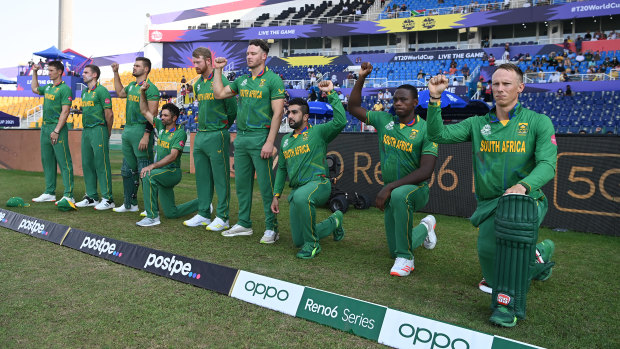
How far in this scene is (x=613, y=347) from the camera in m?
2.81

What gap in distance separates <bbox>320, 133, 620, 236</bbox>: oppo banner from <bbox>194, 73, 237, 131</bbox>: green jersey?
12.5ft

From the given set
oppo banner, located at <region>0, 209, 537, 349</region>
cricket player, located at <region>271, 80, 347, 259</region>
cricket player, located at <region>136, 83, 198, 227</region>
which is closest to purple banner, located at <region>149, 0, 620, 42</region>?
cricket player, located at <region>136, 83, 198, 227</region>

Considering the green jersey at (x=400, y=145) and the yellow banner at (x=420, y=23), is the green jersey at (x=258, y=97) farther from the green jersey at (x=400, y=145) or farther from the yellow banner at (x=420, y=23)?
the yellow banner at (x=420, y=23)

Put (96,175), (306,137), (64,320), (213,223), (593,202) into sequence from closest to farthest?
(64,320) < (306,137) < (213,223) < (593,202) < (96,175)

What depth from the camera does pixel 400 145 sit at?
4.54 metres

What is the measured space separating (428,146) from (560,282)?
169cm

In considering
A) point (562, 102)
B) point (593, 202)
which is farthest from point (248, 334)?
point (562, 102)

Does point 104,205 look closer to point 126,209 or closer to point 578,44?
point 126,209

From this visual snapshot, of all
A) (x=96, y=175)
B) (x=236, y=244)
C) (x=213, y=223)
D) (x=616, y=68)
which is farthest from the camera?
(x=616, y=68)

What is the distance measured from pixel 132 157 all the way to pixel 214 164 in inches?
71.5

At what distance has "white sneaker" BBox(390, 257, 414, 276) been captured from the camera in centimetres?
429

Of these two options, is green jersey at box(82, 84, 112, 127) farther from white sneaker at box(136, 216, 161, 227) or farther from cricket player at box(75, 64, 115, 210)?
white sneaker at box(136, 216, 161, 227)

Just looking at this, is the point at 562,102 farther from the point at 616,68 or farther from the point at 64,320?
the point at 64,320

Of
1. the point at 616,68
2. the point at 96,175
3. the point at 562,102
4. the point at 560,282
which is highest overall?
the point at 616,68
